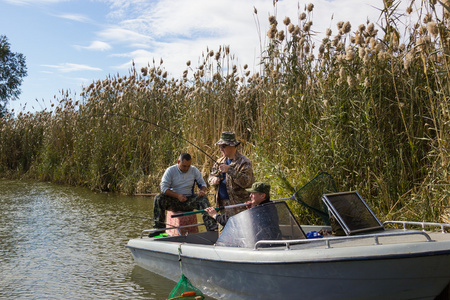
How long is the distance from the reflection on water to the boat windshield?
4.35 ft

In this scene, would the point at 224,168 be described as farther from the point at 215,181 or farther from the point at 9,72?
the point at 9,72

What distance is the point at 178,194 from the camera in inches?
281

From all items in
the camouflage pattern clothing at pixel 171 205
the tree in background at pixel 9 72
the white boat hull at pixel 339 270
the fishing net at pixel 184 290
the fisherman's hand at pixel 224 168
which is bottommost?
the fishing net at pixel 184 290

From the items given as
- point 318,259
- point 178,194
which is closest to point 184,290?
point 318,259

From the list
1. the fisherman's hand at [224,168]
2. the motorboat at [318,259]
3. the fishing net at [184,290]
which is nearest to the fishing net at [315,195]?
the motorboat at [318,259]

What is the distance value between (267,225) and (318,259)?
0.82 metres

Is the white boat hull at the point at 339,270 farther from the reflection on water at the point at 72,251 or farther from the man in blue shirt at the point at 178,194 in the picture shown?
the man in blue shirt at the point at 178,194

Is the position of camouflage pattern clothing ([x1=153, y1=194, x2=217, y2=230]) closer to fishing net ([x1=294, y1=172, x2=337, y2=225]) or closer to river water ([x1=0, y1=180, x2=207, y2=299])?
river water ([x1=0, y1=180, x2=207, y2=299])

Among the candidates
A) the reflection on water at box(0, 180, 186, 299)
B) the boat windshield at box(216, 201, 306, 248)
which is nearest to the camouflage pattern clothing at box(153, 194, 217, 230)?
the reflection on water at box(0, 180, 186, 299)

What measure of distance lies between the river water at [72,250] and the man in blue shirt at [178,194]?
590 mm

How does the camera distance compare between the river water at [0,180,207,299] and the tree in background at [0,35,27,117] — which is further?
the tree in background at [0,35,27,117]

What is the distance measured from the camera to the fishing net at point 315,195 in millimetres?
5641

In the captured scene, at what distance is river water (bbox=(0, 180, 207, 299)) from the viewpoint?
5.60 m

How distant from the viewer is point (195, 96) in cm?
1171
